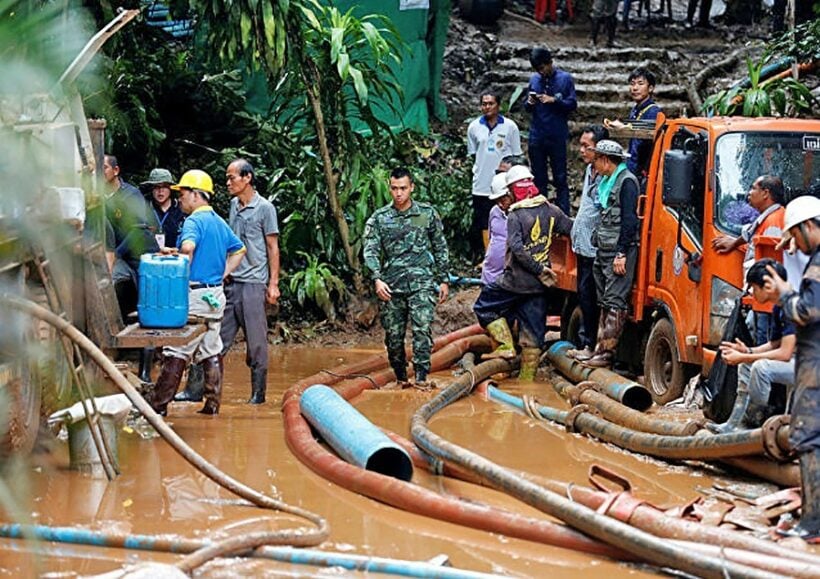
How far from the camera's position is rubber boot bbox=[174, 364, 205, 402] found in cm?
1098

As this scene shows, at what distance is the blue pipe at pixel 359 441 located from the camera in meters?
8.38

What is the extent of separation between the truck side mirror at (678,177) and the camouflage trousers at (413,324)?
2.39m

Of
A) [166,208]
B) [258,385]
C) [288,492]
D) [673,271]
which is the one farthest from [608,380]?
[166,208]

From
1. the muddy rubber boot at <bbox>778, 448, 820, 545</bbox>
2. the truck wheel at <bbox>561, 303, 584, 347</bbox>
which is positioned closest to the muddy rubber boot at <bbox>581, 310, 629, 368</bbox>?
the truck wheel at <bbox>561, 303, 584, 347</bbox>

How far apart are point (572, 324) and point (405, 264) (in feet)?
7.38

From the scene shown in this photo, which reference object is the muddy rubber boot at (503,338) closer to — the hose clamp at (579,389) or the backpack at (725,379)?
the hose clamp at (579,389)

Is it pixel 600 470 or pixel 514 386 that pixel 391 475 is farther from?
pixel 514 386

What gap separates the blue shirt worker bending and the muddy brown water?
28 centimetres

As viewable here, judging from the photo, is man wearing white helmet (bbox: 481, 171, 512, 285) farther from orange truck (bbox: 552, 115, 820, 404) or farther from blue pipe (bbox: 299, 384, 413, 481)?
blue pipe (bbox: 299, 384, 413, 481)

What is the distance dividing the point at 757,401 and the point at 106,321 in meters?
4.40

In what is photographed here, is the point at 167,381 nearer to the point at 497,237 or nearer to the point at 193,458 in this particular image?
the point at 193,458

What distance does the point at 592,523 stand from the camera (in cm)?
670

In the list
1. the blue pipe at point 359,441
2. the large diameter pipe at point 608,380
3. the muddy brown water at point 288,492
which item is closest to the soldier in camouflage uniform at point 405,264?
the muddy brown water at point 288,492

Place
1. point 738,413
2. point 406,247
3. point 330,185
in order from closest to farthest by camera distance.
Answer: point 738,413 → point 406,247 → point 330,185
